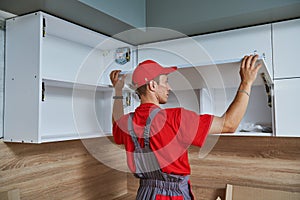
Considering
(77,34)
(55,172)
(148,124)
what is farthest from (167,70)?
(55,172)

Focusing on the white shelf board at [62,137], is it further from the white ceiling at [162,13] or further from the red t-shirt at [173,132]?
the white ceiling at [162,13]

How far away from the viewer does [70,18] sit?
4.50 ft

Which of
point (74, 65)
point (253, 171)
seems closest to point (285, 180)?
point (253, 171)

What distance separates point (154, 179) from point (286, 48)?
0.86 m

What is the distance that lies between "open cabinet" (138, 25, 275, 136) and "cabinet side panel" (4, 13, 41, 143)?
0.62 m

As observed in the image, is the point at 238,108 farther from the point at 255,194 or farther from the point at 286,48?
the point at 255,194

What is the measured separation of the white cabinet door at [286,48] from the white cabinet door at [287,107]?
44 mm

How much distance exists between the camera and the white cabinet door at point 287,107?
54.2 inches

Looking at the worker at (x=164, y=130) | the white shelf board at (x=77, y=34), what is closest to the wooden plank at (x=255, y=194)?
the worker at (x=164, y=130)

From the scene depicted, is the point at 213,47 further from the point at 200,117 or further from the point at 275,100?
the point at 200,117

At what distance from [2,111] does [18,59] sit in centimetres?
25

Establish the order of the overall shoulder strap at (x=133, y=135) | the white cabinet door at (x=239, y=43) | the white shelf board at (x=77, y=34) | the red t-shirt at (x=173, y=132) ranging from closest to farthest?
the red t-shirt at (x=173, y=132)
the overall shoulder strap at (x=133, y=135)
the white shelf board at (x=77, y=34)
the white cabinet door at (x=239, y=43)

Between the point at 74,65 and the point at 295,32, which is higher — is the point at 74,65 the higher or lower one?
the lower one

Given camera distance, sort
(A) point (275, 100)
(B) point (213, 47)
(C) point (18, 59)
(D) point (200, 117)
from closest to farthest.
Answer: (D) point (200, 117) → (C) point (18, 59) → (A) point (275, 100) → (B) point (213, 47)
